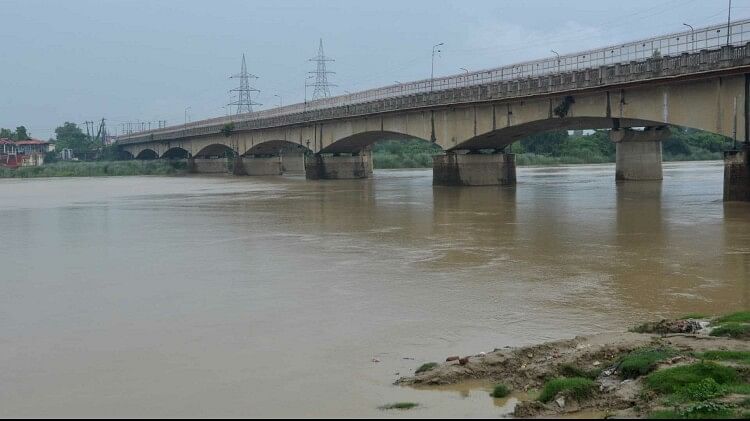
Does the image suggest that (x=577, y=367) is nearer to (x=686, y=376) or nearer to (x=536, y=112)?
(x=686, y=376)

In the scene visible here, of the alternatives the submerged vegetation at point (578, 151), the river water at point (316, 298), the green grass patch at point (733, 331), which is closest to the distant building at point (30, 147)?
the submerged vegetation at point (578, 151)

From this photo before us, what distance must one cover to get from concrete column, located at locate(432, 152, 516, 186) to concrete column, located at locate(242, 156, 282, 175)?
40934 mm

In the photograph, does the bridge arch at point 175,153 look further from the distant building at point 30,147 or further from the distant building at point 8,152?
the distant building at point 30,147

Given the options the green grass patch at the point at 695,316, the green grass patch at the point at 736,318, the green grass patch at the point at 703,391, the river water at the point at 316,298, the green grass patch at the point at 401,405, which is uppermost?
the green grass patch at the point at 736,318

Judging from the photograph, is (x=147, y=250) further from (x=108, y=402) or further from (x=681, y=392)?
(x=681, y=392)

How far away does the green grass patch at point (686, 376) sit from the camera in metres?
8.44

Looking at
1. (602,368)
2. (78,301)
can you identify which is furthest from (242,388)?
(78,301)

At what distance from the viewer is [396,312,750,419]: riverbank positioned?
8.09 meters

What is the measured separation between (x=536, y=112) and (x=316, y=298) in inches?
1189

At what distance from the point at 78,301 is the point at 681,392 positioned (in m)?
10.7

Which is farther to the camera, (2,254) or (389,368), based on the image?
(2,254)

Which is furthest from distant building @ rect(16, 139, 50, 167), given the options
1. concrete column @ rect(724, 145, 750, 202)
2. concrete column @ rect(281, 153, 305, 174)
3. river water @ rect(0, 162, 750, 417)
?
concrete column @ rect(724, 145, 750, 202)

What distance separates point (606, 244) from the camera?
2212cm

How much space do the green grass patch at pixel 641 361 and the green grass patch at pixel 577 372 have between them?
259 mm
